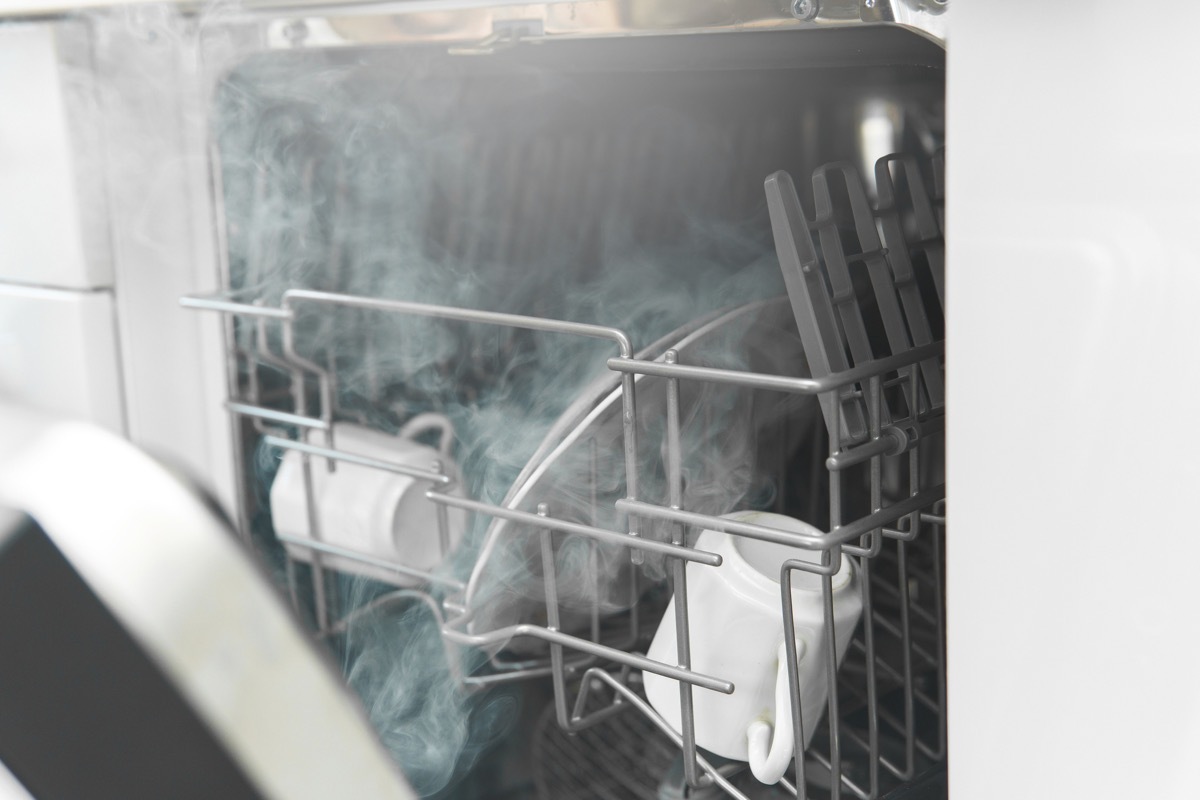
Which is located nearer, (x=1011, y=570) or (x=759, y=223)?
(x=1011, y=570)

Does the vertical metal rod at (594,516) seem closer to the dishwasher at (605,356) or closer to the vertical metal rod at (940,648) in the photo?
the dishwasher at (605,356)

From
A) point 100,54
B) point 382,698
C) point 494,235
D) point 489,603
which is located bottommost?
point 382,698

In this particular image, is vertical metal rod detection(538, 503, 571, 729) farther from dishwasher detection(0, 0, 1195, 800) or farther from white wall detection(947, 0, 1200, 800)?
white wall detection(947, 0, 1200, 800)

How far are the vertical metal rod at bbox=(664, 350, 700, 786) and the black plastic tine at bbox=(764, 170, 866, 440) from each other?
8 cm

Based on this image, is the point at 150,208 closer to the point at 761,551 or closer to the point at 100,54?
the point at 100,54

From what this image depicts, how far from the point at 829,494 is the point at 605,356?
34cm

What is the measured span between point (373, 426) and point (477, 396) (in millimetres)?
106

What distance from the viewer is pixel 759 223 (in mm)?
1191

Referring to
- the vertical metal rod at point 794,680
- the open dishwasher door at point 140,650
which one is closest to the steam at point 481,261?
the vertical metal rod at point 794,680

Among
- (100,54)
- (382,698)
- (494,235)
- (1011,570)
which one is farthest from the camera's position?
(494,235)

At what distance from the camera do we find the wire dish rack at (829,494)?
606 mm

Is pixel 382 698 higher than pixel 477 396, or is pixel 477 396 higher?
pixel 477 396

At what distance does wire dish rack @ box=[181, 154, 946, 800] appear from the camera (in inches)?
23.9

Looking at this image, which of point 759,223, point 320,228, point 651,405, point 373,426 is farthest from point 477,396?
point 651,405
